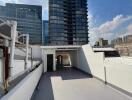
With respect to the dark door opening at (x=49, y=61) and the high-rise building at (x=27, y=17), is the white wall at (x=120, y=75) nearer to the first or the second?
the dark door opening at (x=49, y=61)

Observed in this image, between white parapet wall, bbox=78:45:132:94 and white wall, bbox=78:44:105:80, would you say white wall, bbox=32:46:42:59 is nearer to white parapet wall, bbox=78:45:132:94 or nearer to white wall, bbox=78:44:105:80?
white wall, bbox=78:44:105:80

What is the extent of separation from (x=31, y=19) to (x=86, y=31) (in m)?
21.5

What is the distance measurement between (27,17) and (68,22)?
15.8m

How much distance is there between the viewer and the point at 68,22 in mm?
54188

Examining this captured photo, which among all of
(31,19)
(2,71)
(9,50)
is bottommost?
(2,71)

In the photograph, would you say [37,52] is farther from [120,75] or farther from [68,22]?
[68,22]

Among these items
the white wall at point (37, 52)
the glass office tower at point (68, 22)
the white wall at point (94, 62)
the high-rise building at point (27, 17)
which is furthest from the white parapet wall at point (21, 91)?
the high-rise building at point (27, 17)

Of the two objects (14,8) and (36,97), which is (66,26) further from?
(36,97)

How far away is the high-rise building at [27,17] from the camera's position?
53.3 metres

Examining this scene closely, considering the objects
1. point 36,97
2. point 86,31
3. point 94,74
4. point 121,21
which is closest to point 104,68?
point 94,74

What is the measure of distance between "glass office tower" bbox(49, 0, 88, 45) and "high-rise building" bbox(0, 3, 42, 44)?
21.7 feet

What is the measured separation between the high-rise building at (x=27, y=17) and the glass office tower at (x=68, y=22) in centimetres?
660

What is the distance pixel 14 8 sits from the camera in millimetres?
56469

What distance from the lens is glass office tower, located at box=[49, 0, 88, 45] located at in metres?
51.3
